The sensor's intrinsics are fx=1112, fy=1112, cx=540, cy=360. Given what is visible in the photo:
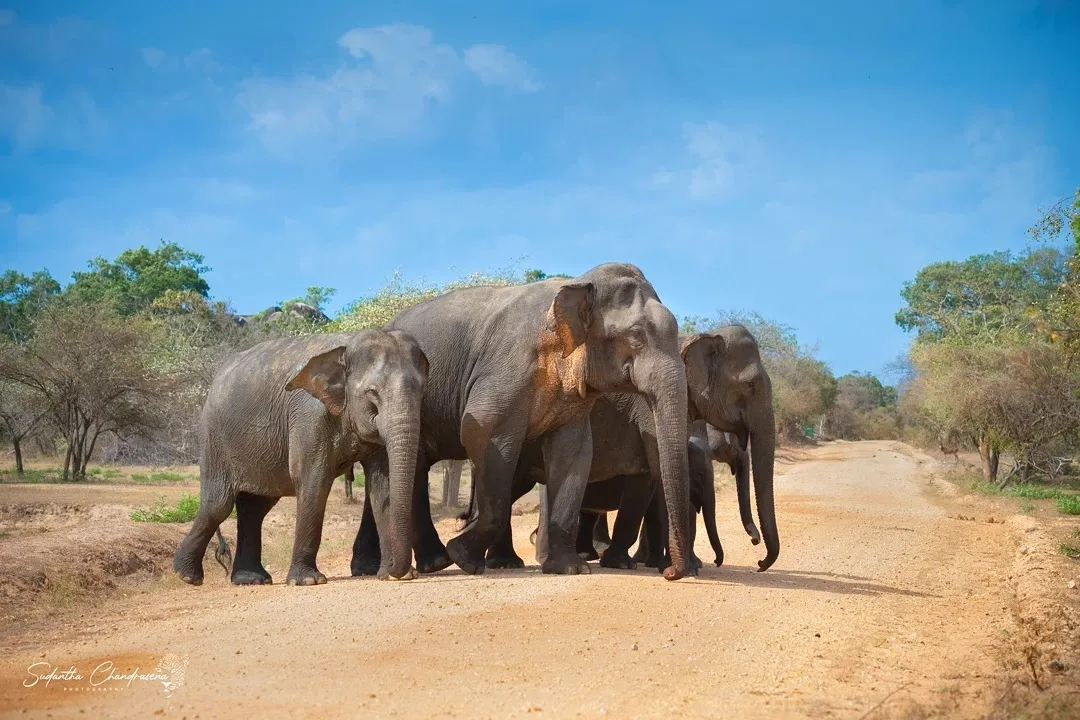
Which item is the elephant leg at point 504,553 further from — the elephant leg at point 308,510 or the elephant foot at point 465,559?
the elephant leg at point 308,510

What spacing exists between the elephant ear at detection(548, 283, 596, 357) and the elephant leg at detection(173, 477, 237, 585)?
445 cm

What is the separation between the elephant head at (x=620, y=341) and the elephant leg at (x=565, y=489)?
57 cm

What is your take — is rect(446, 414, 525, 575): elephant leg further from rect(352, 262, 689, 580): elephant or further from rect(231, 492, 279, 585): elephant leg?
rect(231, 492, 279, 585): elephant leg

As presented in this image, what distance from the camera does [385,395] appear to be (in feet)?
38.2

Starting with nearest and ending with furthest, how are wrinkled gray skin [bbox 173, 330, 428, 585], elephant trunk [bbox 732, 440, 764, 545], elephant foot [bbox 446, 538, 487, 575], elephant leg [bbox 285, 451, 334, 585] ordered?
wrinkled gray skin [bbox 173, 330, 428, 585], elephant leg [bbox 285, 451, 334, 585], elephant foot [bbox 446, 538, 487, 575], elephant trunk [bbox 732, 440, 764, 545]

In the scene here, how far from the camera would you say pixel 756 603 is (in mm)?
10352

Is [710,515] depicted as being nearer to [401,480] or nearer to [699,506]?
[699,506]

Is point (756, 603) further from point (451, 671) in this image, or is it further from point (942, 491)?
point (942, 491)

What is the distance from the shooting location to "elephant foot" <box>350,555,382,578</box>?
13.2 m

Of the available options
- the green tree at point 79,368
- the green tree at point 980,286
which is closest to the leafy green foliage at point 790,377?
the green tree at point 980,286

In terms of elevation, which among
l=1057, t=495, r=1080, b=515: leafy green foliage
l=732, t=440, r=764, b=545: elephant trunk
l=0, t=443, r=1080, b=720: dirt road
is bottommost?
l=0, t=443, r=1080, b=720: dirt road

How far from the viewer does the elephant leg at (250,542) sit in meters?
12.7

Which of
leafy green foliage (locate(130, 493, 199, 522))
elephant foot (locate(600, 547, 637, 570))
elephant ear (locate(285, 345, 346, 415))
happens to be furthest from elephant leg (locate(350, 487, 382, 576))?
leafy green foliage (locate(130, 493, 199, 522))

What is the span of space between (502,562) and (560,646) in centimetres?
564
